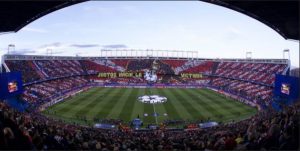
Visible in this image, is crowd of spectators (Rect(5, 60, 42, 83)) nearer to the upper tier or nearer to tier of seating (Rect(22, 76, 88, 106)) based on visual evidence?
the upper tier

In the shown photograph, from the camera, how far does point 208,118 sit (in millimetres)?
35125

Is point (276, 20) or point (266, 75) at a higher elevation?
point (276, 20)

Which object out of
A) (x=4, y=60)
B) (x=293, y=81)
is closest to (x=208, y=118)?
(x=293, y=81)

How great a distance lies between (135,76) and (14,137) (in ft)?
250

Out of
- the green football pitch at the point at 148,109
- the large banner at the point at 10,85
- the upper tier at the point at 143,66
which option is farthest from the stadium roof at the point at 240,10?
the upper tier at the point at 143,66

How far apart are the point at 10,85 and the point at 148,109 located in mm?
17575

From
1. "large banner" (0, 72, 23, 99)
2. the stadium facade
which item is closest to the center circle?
the stadium facade

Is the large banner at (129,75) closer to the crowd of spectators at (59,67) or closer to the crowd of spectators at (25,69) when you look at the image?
the crowd of spectators at (59,67)

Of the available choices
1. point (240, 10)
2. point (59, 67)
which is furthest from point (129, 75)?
point (240, 10)

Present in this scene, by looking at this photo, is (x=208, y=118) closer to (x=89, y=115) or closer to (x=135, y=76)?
(x=89, y=115)

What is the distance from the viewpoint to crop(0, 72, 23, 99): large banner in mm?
35719

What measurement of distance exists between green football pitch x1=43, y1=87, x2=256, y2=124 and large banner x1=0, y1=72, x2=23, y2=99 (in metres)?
4.73

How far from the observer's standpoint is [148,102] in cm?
4756

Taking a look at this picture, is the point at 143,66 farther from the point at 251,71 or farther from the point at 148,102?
the point at 148,102
